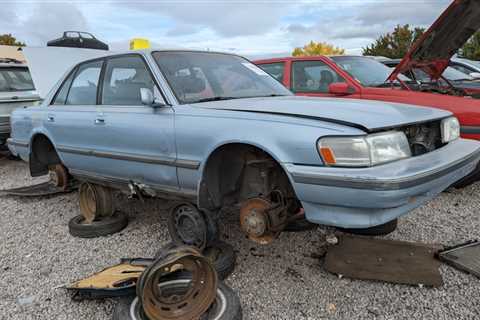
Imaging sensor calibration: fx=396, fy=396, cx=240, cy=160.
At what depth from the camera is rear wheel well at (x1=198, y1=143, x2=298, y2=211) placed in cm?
264

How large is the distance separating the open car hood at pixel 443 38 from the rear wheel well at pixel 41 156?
13.4 ft

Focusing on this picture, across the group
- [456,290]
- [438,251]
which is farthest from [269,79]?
[456,290]

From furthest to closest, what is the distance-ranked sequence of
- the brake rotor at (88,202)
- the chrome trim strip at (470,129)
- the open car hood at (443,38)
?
the open car hood at (443,38) < the chrome trim strip at (470,129) < the brake rotor at (88,202)

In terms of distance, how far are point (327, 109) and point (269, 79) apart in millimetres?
1265

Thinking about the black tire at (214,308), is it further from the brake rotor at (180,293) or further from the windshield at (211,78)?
the windshield at (211,78)

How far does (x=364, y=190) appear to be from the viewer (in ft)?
6.73

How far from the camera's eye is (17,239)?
3609 millimetres

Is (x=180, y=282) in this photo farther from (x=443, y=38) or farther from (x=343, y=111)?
(x=443, y=38)

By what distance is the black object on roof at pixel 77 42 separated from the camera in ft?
26.8

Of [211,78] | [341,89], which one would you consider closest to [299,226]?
[211,78]

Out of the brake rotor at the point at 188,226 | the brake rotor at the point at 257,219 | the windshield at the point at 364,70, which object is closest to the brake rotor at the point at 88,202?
the brake rotor at the point at 188,226

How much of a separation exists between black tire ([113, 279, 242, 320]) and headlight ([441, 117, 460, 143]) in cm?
188

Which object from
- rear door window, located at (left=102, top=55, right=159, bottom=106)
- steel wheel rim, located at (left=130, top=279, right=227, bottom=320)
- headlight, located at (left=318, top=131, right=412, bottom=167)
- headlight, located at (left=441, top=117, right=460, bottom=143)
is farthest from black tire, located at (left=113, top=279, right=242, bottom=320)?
headlight, located at (left=441, top=117, right=460, bottom=143)

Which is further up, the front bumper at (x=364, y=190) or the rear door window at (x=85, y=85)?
the rear door window at (x=85, y=85)
